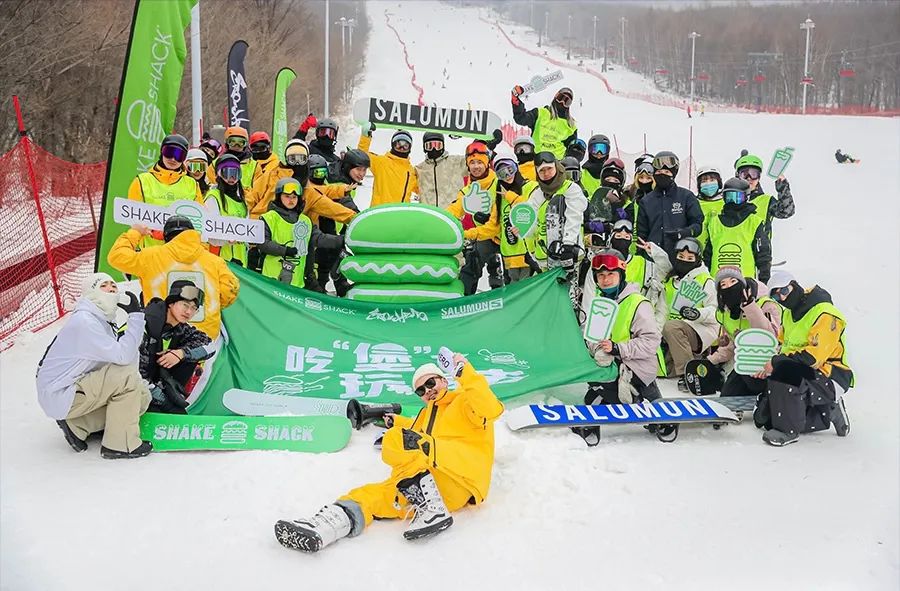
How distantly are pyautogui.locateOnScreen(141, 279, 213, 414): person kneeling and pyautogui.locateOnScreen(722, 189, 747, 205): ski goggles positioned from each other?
465 centimetres

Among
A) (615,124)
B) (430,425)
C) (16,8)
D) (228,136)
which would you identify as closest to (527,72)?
(615,124)

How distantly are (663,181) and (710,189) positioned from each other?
1.76ft

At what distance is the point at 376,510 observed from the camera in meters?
4.12

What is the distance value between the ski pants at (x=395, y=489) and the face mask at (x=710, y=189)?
4573mm

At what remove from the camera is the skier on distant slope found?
9.22m

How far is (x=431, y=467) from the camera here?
408cm

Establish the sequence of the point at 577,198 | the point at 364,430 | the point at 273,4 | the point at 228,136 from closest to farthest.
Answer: the point at 364,430
the point at 577,198
the point at 228,136
the point at 273,4

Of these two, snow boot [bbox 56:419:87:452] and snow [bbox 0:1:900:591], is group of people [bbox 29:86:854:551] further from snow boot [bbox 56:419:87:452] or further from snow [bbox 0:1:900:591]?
snow [bbox 0:1:900:591]

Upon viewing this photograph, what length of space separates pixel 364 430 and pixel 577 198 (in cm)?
296

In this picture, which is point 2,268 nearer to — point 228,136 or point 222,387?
point 228,136

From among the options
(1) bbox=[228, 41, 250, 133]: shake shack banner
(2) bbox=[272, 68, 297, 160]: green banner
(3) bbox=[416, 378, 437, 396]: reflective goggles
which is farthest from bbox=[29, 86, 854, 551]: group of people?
(2) bbox=[272, 68, 297, 160]: green banner

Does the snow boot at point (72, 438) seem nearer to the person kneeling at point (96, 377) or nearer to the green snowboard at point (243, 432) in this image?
the person kneeling at point (96, 377)

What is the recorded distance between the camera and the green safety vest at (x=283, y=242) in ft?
22.8

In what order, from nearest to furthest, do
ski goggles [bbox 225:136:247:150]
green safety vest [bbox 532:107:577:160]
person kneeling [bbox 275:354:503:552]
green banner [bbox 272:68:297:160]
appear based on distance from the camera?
1. person kneeling [bbox 275:354:503:552]
2. ski goggles [bbox 225:136:247:150]
3. green safety vest [bbox 532:107:577:160]
4. green banner [bbox 272:68:297:160]
